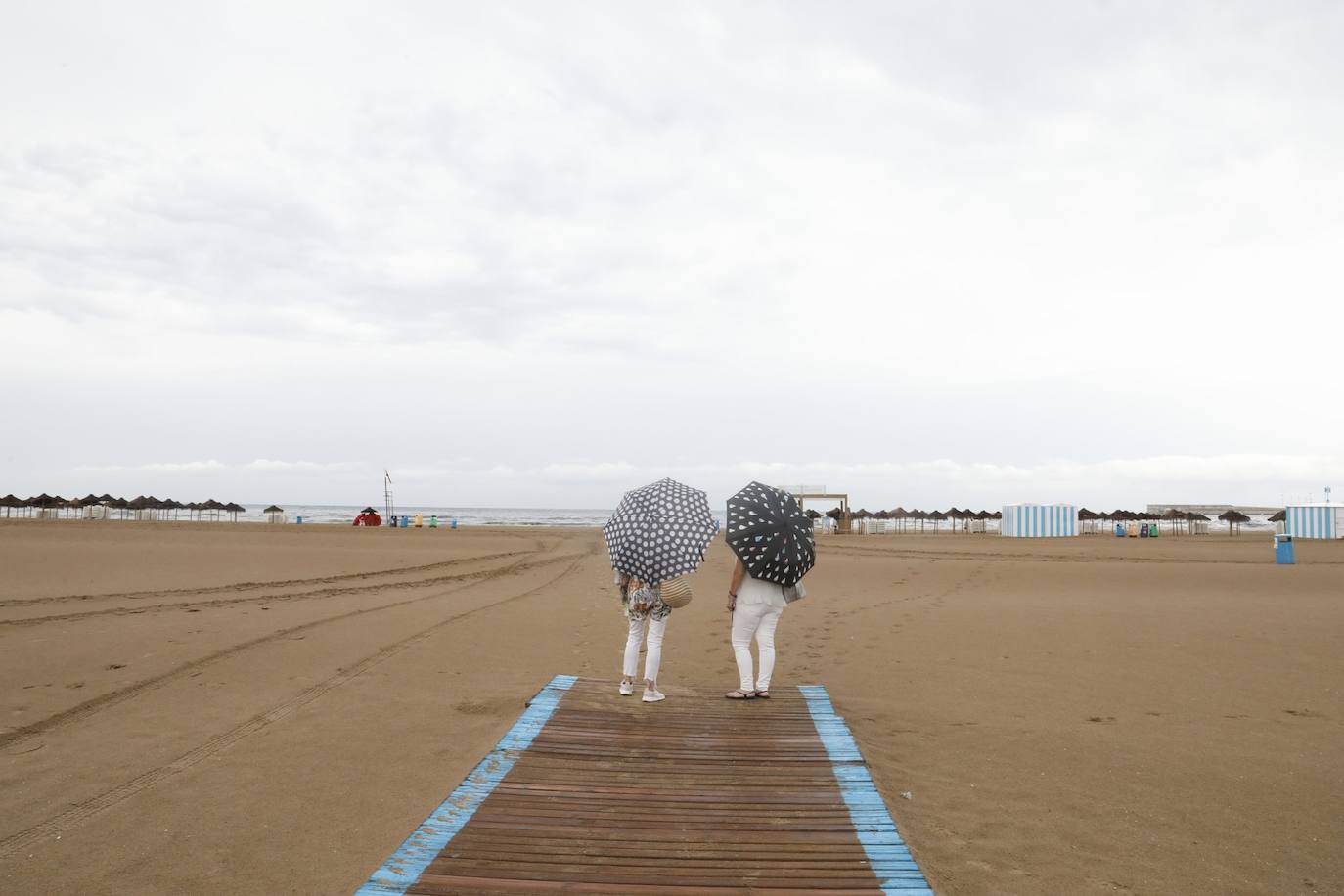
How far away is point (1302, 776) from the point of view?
18.8 ft

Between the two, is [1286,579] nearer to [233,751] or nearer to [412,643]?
[412,643]

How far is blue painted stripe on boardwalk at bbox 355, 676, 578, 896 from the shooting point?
372cm

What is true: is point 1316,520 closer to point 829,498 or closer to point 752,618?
point 829,498

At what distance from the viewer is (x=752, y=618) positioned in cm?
691

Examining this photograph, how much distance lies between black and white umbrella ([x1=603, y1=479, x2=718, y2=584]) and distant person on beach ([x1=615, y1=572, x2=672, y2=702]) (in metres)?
0.18

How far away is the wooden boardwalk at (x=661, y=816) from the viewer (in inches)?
148

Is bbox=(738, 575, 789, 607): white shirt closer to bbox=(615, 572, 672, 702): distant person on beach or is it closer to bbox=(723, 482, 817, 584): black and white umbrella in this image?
bbox=(723, 482, 817, 584): black and white umbrella

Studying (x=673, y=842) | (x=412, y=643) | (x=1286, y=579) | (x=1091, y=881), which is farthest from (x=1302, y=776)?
(x=1286, y=579)

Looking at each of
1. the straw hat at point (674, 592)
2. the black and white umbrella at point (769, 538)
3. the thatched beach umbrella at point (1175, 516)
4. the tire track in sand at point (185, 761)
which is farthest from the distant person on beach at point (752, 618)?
the thatched beach umbrella at point (1175, 516)

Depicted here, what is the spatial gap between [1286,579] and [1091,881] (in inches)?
774

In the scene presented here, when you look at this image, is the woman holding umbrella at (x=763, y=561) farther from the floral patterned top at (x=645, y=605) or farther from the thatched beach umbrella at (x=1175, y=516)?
the thatched beach umbrella at (x=1175, y=516)

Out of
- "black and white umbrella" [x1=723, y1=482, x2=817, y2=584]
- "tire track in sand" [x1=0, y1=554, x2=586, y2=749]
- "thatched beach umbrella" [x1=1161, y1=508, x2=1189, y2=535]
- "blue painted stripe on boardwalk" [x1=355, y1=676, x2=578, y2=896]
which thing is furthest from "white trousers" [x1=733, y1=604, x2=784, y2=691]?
"thatched beach umbrella" [x1=1161, y1=508, x2=1189, y2=535]

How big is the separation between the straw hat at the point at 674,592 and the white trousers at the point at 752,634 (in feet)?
1.77

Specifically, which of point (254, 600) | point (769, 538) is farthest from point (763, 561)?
point (254, 600)
